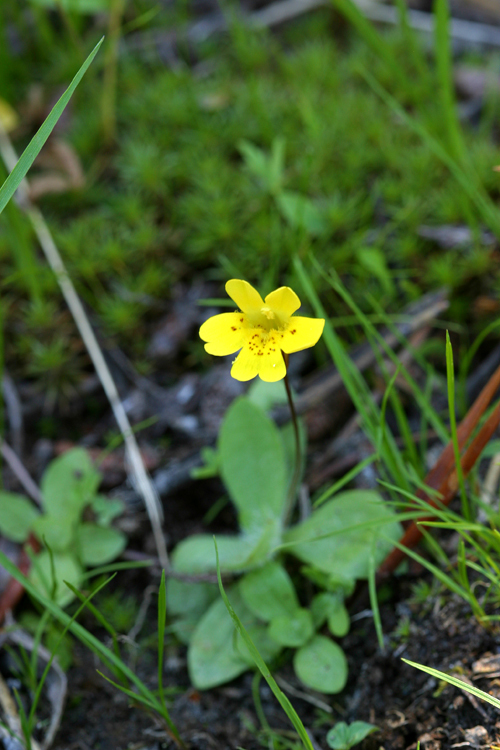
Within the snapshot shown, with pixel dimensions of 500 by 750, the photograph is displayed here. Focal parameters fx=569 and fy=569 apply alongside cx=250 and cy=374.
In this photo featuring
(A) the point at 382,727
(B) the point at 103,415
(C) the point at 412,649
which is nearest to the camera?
(A) the point at 382,727

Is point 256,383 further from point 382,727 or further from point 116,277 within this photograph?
point 382,727

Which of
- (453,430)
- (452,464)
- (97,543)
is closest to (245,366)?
(453,430)

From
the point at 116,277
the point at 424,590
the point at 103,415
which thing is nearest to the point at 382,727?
the point at 424,590

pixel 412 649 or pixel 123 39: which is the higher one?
pixel 123 39

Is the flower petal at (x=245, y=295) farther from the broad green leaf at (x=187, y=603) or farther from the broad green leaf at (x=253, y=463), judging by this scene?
the broad green leaf at (x=187, y=603)

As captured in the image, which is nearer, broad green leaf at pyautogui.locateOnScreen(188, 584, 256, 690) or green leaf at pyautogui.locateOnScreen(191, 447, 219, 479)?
broad green leaf at pyautogui.locateOnScreen(188, 584, 256, 690)

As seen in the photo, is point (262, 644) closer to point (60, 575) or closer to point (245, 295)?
point (60, 575)

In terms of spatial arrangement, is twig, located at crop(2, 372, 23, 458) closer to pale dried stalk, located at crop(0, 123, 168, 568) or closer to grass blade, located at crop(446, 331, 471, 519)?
pale dried stalk, located at crop(0, 123, 168, 568)

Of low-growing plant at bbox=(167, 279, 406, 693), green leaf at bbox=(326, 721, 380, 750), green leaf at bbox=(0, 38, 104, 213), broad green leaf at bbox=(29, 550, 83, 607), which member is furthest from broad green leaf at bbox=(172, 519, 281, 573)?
green leaf at bbox=(0, 38, 104, 213)
